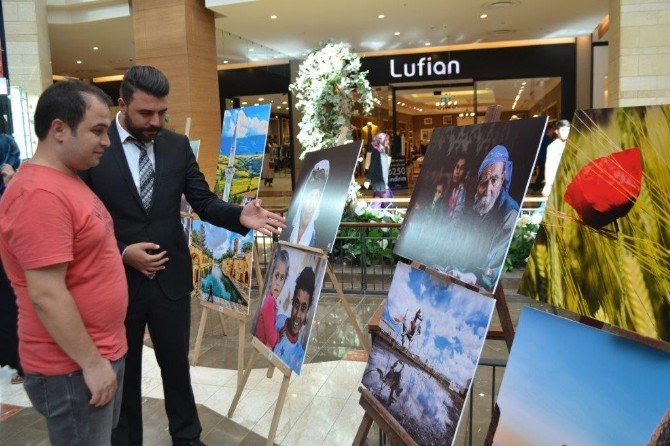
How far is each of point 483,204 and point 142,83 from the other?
141cm

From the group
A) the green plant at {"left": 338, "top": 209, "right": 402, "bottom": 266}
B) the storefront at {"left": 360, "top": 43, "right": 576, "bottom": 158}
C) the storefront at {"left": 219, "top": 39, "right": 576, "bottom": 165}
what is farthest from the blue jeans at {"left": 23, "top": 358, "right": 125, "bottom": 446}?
the storefront at {"left": 360, "top": 43, "right": 576, "bottom": 158}

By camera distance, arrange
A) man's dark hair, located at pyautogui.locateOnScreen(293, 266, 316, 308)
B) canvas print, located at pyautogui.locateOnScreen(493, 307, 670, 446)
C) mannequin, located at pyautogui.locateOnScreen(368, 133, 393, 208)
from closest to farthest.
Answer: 1. canvas print, located at pyautogui.locateOnScreen(493, 307, 670, 446)
2. man's dark hair, located at pyautogui.locateOnScreen(293, 266, 316, 308)
3. mannequin, located at pyautogui.locateOnScreen(368, 133, 393, 208)

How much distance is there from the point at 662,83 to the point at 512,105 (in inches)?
327

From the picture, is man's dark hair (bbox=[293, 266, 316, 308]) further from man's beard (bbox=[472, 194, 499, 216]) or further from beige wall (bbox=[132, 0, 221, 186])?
beige wall (bbox=[132, 0, 221, 186])

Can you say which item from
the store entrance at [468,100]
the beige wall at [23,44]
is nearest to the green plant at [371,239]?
the beige wall at [23,44]

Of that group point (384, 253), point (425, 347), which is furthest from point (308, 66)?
point (425, 347)

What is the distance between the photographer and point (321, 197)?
7.98ft

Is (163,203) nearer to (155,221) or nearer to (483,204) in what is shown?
(155,221)

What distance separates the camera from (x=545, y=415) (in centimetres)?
122

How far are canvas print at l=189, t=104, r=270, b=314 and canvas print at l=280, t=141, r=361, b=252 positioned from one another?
2.15ft

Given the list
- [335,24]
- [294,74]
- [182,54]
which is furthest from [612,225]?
Answer: [294,74]

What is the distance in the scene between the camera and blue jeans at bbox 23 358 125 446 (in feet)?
4.65

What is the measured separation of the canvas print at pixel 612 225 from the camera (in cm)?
110

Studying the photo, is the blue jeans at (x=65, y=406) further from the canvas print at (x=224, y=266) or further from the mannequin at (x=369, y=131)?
the mannequin at (x=369, y=131)
